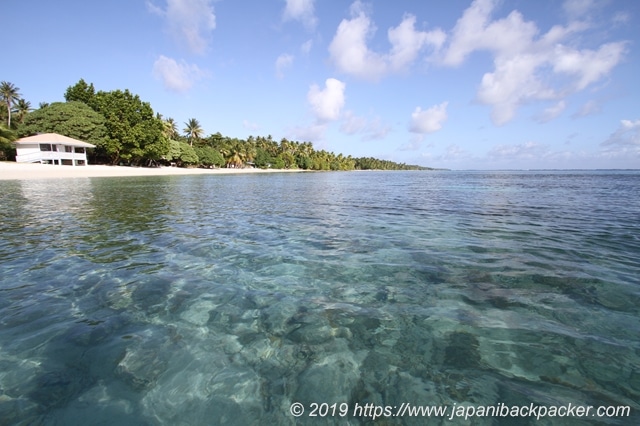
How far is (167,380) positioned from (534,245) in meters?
9.54

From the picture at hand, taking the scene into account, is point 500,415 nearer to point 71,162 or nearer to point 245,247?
→ point 245,247

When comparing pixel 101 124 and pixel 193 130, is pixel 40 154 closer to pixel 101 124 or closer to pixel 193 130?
pixel 101 124

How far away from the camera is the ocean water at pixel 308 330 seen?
2998mm

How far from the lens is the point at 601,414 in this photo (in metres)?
2.83

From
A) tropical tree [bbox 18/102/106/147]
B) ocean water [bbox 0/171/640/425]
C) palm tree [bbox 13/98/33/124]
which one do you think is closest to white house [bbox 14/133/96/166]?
tropical tree [bbox 18/102/106/147]

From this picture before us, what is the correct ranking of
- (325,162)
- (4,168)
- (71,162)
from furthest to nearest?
(325,162)
(71,162)
(4,168)

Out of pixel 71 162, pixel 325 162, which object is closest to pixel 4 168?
pixel 71 162

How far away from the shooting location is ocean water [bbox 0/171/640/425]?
118 inches

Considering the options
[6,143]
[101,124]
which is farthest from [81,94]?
[6,143]

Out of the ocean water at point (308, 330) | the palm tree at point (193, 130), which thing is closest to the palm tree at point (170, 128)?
the palm tree at point (193, 130)

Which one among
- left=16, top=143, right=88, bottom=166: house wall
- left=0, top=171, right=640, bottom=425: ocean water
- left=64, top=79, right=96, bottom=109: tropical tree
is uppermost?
left=64, top=79, right=96, bottom=109: tropical tree

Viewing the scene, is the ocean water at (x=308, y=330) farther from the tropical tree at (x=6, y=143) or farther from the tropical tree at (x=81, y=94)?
the tropical tree at (x=81, y=94)

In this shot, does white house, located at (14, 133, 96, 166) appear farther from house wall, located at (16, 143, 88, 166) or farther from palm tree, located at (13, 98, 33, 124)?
palm tree, located at (13, 98, 33, 124)

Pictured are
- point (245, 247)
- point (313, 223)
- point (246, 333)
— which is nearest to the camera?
point (246, 333)
